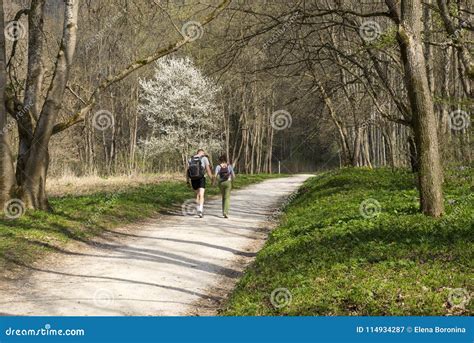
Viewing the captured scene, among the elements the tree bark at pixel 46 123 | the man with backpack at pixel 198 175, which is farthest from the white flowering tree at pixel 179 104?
the tree bark at pixel 46 123

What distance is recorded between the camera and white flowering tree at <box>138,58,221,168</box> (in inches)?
1628

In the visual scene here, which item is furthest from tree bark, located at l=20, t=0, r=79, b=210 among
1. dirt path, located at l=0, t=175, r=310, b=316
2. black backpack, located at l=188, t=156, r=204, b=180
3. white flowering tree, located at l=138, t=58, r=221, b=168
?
white flowering tree, located at l=138, t=58, r=221, b=168

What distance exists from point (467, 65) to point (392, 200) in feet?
12.7

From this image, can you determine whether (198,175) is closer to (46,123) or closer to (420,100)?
(46,123)

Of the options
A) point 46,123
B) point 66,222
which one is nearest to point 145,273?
point 66,222

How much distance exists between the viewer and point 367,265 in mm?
8141

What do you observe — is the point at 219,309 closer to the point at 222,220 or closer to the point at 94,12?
the point at 222,220

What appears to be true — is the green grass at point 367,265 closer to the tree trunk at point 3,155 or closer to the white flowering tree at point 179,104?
the tree trunk at point 3,155

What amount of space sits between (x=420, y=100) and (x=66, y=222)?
29.7ft

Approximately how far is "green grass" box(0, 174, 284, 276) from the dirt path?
0.50 meters

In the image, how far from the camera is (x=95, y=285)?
8.67 metres

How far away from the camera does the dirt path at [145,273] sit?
300 inches

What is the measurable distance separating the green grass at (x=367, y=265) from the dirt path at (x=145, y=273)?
69 cm

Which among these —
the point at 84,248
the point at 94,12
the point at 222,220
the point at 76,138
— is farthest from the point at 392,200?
the point at 76,138
